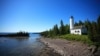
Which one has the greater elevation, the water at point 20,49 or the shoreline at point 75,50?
the shoreline at point 75,50

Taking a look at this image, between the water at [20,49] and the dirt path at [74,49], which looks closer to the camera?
the dirt path at [74,49]

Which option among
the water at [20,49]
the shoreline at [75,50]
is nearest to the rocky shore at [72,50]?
the shoreline at [75,50]

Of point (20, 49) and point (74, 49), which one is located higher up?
point (74, 49)

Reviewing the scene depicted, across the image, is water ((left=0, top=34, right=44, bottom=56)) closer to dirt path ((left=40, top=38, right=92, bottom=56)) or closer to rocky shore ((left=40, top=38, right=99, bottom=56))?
rocky shore ((left=40, top=38, right=99, bottom=56))

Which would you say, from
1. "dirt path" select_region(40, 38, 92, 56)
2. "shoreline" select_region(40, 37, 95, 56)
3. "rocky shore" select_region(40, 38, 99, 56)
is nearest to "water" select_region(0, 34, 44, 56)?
"rocky shore" select_region(40, 38, 99, 56)

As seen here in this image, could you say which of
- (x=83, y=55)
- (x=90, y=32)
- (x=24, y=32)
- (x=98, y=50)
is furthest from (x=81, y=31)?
(x=24, y=32)

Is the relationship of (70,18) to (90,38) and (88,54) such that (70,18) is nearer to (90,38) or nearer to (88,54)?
(90,38)

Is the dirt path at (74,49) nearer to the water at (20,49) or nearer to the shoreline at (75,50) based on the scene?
the shoreline at (75,50)

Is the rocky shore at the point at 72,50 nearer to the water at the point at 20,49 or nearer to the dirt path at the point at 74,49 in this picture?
the dirt path at the point at 74,49

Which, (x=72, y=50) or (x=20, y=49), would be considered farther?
(x=20, y=49)

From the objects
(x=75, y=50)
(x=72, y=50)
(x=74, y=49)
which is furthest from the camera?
(x=74, y=49)

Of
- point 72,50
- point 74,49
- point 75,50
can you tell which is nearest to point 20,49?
point 72,50

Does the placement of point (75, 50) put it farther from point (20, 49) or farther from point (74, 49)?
point (20, 49)

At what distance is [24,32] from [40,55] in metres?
84.5
